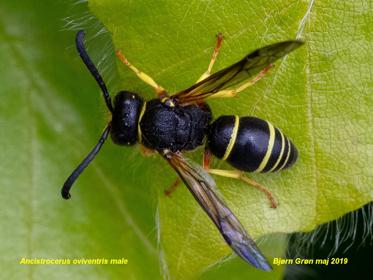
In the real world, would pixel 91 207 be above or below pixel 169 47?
below

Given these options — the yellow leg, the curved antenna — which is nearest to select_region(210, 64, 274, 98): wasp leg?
the yellow leg

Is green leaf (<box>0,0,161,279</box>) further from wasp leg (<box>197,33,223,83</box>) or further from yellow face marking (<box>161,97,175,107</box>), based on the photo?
wasp leg (<box>197,33,223,83</box>)

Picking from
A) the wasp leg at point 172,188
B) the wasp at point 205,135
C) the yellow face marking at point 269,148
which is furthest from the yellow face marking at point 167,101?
the yellow face marking at point 269,148

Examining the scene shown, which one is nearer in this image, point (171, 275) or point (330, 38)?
point (330, 38)

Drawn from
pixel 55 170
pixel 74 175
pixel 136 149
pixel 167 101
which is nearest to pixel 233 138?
pixel 167 101

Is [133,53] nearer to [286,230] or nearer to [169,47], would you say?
[169,47]

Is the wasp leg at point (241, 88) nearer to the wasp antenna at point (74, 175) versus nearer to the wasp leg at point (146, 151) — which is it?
the wasp leg at point (146, 151)

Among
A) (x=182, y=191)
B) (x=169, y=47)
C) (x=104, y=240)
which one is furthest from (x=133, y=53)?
(x=104, y=240)
